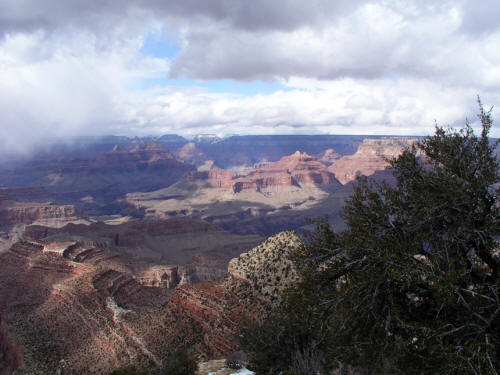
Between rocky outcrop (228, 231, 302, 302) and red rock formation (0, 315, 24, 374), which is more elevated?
rocky outcrop (228, 231, 302, 302)

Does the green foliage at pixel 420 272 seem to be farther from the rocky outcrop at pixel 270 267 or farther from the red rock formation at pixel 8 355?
the red rock formation at pixel 8 355

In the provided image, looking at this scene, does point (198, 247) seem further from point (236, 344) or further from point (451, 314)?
point (451, 314)

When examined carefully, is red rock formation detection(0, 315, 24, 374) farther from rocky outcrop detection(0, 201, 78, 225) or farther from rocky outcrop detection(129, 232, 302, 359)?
rocky outcrop detection(0, 201, 78, 225)

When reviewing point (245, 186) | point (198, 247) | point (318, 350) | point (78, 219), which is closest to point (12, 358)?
point (318, 350)

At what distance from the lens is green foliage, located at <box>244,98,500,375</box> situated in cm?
841

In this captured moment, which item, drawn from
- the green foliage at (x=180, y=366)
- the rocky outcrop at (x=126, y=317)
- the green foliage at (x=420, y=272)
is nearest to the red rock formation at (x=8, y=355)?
the rocky outcrop at (x=126, y=317)

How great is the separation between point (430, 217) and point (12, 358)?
33.2 m

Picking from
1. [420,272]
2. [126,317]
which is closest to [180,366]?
[420,272]

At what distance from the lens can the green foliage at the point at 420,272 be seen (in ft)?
27.6

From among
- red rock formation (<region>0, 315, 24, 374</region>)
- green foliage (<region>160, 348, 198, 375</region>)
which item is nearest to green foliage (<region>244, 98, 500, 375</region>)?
green foliage (<region>160, 348, 198, 375</region>)

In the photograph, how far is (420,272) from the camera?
29.5 ft

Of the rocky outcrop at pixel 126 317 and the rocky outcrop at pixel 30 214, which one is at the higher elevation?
the rocky outcrop at pixel 126 317

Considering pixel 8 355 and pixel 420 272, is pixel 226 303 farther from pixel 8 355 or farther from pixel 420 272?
pixel 8 355

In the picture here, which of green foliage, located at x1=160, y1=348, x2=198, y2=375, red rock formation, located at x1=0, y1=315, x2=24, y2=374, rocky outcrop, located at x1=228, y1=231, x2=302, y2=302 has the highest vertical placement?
rocky outcrop, located at x1=228, y1=231, x2=302, y2=302
